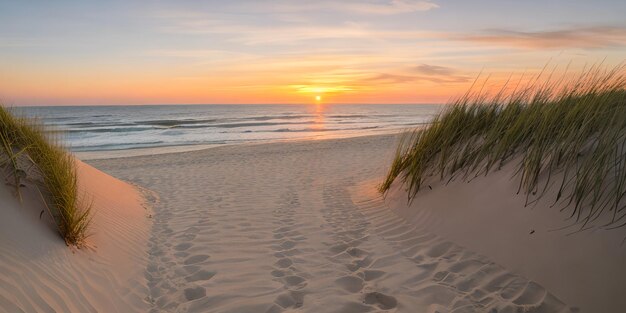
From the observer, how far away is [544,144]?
13.9ft

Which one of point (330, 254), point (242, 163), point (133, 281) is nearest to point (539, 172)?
point (330, 254)

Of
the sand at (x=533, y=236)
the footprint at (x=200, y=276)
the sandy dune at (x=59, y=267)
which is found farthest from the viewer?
the footprint at (x=200, y=276)

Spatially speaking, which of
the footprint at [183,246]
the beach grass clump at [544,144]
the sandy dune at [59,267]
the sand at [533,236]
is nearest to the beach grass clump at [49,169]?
the sandy dune at [59,267]

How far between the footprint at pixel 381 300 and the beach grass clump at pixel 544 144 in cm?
168

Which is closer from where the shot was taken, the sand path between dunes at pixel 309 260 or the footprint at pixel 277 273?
the sand path between dunes at pixel 309 260

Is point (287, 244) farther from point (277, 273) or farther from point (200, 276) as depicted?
point (200, 276)

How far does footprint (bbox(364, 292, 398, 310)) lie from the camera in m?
3.18

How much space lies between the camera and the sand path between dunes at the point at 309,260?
325cm

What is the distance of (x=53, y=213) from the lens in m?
3.72

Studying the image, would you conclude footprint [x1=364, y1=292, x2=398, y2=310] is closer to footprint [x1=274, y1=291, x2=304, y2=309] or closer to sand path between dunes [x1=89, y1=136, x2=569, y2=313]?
sand path between dunes [x1=89, y1=136, x2=569, y2=313]

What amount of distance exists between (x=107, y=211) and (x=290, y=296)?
2970mm

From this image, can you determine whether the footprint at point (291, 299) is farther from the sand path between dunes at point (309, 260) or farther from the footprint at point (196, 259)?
the footprint at point (196, 259)

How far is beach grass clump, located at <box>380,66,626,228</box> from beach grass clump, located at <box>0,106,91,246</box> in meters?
4.02

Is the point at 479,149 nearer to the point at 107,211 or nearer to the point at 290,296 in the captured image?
the point at 290,296
